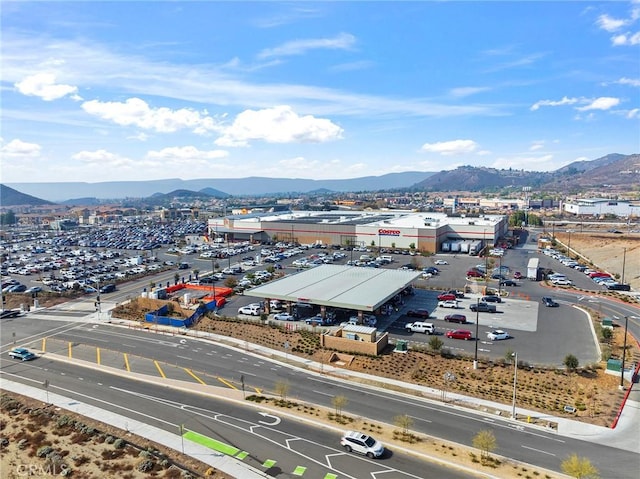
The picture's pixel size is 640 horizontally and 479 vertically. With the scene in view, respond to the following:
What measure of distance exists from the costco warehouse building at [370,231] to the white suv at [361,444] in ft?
255

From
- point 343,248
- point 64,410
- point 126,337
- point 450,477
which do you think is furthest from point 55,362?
point 343,248

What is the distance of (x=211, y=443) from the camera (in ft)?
88.6

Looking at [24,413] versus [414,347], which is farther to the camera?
[414,347]

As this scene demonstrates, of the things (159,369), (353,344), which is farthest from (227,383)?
(353,344)

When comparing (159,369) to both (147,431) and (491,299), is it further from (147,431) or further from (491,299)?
(491,299)

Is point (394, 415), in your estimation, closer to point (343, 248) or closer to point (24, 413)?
point (24, 413)

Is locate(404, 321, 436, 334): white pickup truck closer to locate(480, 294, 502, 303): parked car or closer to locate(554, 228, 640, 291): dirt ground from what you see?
locate(480, 294, 502, 303): parked car

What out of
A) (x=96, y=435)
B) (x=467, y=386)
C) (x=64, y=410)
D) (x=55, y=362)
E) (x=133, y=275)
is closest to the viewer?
(x=96, y=435)

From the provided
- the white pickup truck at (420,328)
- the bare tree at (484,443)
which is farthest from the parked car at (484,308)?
the bare tree at (484,443)

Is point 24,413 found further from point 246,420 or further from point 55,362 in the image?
point 246,420

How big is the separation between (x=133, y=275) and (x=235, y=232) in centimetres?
4590

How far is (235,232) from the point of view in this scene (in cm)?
12588

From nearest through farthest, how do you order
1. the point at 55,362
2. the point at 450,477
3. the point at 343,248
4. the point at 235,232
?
the point at 450,477
the point at 55,362
the point at 343,248
the point at 235,232
